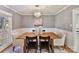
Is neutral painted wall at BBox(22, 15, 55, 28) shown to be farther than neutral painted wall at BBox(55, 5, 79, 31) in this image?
No

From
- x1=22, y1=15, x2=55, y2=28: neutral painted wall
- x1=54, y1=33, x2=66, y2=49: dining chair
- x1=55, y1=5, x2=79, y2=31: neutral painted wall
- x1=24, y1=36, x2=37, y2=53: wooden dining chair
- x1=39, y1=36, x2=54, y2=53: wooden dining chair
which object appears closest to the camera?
x1=22, y1=15, x2=55, y2=28: neutral painted wall

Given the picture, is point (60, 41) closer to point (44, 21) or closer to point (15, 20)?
point (44, 21)

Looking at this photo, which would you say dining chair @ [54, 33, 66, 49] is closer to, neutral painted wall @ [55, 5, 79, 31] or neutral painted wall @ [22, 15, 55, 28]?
neutral painted wall @ [55, 5, 79, 31]

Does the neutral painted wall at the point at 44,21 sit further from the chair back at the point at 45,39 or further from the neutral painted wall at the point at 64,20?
the chair back at the point at 45,39

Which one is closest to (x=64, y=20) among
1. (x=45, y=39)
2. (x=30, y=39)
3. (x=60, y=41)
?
(x=60, y=41)

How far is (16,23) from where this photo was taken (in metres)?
2.15

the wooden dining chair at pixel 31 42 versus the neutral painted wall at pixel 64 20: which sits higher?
the neutral painted wall at pixel 64 20

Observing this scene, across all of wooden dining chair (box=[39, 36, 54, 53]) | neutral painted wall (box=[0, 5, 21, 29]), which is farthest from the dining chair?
neutral painted wall (box=[0, 5, 21, 29])

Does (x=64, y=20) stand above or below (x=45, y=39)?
above

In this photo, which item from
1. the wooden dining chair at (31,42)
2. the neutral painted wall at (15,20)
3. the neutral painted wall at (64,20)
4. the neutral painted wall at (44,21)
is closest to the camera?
the neutral painted wall at (15,20)

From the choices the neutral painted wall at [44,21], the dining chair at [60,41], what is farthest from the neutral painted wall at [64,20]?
the dining chair at [60,41]

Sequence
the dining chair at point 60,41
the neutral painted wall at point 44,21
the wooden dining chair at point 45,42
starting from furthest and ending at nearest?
1. the dining chair at point 60,41
2. the wooden dining chair at point 45,42
3. the neutral painted wall at point 44,21
